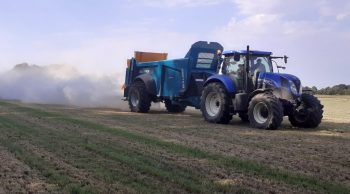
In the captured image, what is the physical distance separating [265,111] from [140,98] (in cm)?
599

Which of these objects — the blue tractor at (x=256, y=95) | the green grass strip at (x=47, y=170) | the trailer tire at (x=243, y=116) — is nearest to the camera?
the green grass strip at (x=47, y=170)

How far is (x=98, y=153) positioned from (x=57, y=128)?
12.1 ft

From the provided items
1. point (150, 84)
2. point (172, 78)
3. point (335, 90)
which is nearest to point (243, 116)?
point (172, 78)

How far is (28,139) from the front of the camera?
31.8ft

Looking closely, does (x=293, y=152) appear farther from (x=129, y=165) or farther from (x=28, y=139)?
(x=28, y=139)

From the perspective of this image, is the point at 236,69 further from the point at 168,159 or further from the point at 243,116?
the point at 168,159

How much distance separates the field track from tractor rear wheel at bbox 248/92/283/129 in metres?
0.34

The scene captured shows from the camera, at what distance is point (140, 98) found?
57.9ft

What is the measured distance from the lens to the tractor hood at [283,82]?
12805 mm

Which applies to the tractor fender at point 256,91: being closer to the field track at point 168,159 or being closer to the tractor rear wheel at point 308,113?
the tractor rear wheel at point 308,113

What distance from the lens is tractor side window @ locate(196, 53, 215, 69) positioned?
16.2 m

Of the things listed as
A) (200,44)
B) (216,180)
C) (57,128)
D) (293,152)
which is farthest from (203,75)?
(216,180)

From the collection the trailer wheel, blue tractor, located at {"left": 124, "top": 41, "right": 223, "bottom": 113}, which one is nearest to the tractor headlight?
blue tractor, located at {"left": 124, "top": 41, "right": 223, "bottom": 113}

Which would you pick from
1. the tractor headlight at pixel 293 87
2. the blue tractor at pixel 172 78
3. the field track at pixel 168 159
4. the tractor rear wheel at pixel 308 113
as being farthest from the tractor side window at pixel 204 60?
the field track at pixel 168 159
